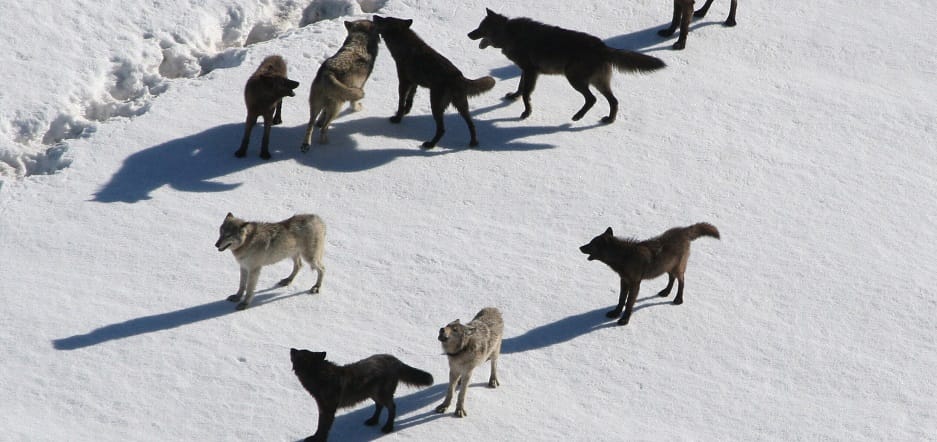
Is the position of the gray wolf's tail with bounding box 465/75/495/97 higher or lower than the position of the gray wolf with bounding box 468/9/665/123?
lower

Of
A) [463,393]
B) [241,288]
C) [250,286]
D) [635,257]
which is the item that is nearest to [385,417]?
[463,393]

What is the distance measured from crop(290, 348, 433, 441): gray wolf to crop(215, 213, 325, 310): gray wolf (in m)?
2.09

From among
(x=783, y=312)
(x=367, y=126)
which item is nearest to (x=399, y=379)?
(x=783, y=312)

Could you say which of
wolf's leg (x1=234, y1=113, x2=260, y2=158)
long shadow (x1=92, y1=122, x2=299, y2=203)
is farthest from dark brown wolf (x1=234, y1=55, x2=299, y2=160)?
long shadow (x1=92, y1=122, x2=299, y2=203)

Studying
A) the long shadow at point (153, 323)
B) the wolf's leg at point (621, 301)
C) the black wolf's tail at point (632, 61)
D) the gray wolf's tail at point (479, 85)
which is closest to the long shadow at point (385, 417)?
the long shadow at point (153, 323)

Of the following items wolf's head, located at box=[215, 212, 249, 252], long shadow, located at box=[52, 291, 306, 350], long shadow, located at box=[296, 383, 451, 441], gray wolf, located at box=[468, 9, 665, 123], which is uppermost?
gray wolf, located at box=[468, 9, 665, 123]

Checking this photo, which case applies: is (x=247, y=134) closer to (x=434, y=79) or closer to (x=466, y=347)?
(x=434, y=79)

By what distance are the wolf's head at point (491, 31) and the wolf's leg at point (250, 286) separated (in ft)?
21.8

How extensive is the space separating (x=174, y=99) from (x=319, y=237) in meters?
5.12

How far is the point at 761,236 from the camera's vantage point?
1673 cm

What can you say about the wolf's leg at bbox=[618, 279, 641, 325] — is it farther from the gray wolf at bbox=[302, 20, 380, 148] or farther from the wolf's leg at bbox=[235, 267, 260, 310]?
the gray wolf at bbox=[302, 20, 380, 148]

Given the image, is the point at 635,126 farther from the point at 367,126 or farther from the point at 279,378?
the point at 279,378

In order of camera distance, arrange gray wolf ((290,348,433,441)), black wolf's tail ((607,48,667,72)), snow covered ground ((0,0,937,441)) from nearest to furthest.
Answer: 1. gray wolf ((290,348,433,441))
2. snow covered ground ((0,0,937,441))
3. black wolf's tail ((607,48,667,72))

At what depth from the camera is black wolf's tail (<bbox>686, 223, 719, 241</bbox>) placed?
15.2m
